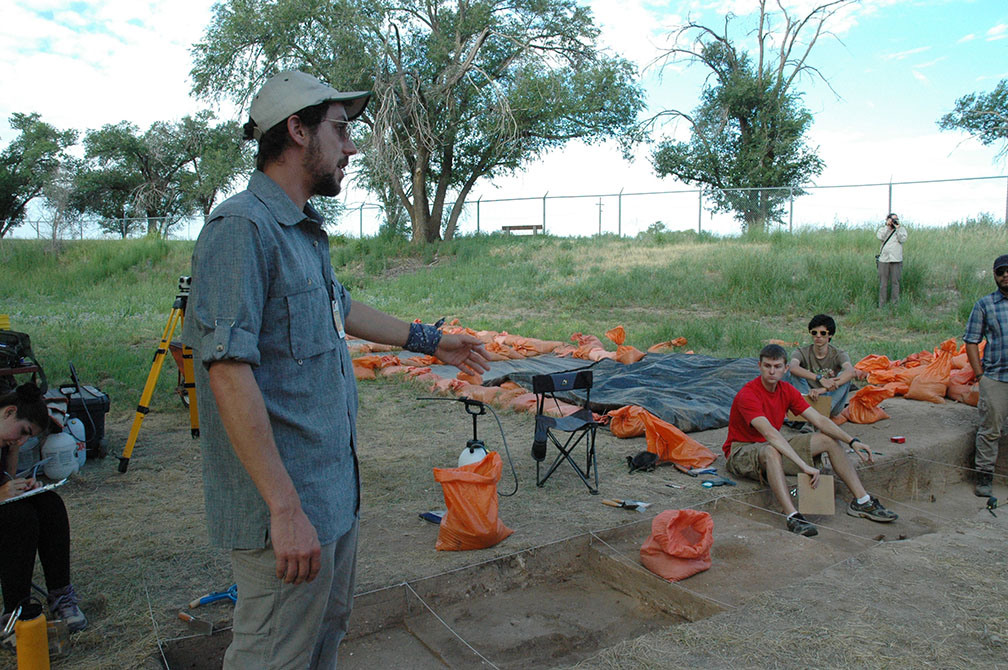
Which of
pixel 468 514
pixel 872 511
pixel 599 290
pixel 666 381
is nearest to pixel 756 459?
pixel 872 511

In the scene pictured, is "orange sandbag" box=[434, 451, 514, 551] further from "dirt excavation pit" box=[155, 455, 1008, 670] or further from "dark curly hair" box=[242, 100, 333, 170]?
"dark curly hair" box=[242, 100, 333, 170]

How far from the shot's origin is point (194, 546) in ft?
12.2

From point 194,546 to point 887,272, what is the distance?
11.6 m

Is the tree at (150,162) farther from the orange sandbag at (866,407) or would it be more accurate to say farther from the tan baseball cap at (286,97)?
the tan baseball cap at (286,97)

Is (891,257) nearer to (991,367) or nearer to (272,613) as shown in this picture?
(991,367)

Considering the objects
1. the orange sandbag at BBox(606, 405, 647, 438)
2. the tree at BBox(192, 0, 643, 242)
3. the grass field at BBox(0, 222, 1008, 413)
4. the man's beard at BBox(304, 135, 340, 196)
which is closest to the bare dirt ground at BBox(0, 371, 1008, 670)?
the orange sandbag at BBox(606, 405, 647, 438)

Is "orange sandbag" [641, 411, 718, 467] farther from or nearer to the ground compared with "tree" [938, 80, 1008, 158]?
nearer to the ground

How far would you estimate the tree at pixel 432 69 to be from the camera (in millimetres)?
19375

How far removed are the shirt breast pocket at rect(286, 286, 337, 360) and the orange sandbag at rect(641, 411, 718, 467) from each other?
391 centimetres

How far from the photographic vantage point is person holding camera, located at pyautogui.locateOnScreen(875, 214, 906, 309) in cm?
1192

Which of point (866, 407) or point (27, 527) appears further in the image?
point (866, 407)

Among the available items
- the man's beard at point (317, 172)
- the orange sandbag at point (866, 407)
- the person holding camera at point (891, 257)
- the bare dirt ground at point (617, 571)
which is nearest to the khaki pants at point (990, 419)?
the bare dirt ground at point (617, 571)

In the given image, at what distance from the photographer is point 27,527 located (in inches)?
108

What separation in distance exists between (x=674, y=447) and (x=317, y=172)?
4.07 metres
